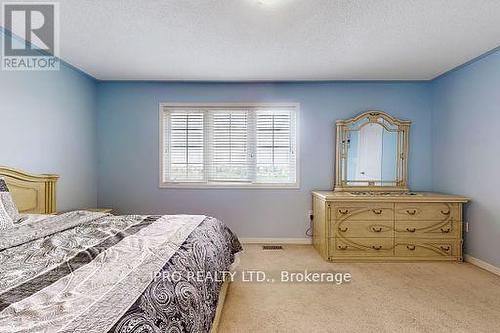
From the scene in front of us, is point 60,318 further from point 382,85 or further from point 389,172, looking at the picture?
point 382,85

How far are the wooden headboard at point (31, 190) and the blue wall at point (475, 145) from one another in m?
4.61

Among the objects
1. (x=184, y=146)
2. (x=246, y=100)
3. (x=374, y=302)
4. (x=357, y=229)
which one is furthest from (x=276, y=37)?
(x=374, y=302)

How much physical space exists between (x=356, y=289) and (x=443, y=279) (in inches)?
39.0

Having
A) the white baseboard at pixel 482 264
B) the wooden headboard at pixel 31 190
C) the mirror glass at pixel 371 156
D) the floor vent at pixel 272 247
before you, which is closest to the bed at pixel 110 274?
the wooden headboard at pixel 31 190

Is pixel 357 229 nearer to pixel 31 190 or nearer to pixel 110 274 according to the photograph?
pixel 110 274

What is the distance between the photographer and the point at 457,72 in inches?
136

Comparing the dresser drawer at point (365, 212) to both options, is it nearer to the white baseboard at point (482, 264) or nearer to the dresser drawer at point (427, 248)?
the dresser drawer at point (427, 248)

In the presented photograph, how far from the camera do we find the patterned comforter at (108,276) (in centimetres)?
84

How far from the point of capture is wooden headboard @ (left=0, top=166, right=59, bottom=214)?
2.45 meters

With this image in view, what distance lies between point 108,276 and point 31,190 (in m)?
2.16

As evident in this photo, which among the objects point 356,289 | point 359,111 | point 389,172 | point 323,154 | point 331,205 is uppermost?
point 359,111

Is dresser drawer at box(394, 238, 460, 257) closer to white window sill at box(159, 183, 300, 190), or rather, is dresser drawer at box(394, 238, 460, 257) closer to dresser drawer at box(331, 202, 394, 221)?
dresser drawer at box(331, 202, 394, 221)

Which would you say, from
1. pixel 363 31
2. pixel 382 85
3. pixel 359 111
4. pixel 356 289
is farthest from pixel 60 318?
pixel 382 85

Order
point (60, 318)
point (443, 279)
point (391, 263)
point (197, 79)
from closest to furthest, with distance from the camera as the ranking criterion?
1. point (60, 318)
2. point (443, 279)
3. point (391, 263)
4. point (197, 79)
